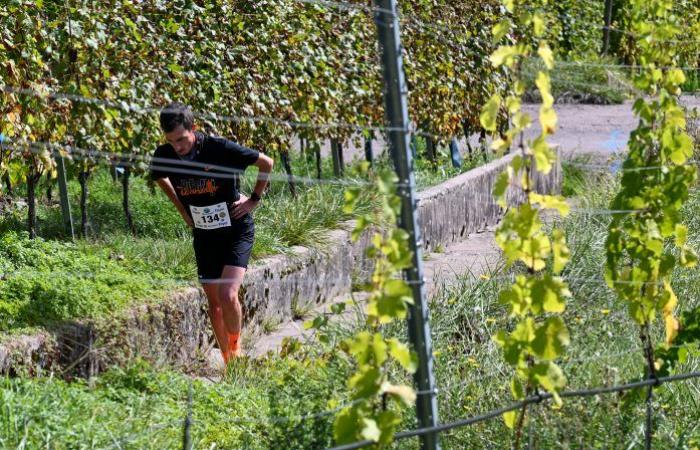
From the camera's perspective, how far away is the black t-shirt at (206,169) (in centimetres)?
693

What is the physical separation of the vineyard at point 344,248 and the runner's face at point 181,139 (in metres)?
0.11

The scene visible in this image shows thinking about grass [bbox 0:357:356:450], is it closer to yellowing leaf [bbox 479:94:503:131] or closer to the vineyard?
the vineyard

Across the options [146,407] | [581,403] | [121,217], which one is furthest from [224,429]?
[121,217]

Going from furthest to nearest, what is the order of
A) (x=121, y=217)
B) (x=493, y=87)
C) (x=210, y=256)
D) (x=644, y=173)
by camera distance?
1. (x=493, y=87)
2. (x=121, y=217)
3. (x=210, y=256)
4. (x=644, y=173)

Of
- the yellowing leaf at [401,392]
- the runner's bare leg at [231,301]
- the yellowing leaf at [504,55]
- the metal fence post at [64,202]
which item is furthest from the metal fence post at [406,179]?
the metal fence post at [64,202]

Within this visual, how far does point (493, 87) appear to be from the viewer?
12.4 meters

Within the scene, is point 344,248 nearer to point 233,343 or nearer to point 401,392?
point 233,343

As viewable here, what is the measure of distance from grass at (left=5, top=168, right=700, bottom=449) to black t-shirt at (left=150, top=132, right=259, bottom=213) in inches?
37.8

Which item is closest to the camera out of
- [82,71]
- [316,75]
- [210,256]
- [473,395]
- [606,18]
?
[473,395]

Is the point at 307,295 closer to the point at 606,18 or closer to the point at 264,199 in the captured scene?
the point at 264,199

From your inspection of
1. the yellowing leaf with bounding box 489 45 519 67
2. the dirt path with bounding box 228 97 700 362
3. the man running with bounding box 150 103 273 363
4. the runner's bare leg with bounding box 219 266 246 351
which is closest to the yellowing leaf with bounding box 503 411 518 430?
the yellowing leaf with bounding box 489 45 519 67

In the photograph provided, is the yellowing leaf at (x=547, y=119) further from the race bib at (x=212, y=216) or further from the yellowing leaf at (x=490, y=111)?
the race bib at (x=212, y=216)

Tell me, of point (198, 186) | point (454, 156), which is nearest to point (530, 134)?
point (454, 156)

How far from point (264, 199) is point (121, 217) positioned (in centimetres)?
101
